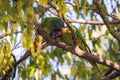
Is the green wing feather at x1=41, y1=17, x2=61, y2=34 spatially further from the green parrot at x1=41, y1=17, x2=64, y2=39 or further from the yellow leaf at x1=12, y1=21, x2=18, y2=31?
the yellow leaf at x1=12, y1=21, x2=18, y2=31

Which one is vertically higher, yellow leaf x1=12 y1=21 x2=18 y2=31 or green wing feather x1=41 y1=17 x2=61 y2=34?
yellow leaf x1=12 y1=21 x2=18 y2=31

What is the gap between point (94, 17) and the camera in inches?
126

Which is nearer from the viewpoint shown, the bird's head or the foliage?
the foliage

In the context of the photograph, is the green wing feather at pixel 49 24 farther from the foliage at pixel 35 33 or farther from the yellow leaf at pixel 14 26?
the yellow leaf at pixel 14 26

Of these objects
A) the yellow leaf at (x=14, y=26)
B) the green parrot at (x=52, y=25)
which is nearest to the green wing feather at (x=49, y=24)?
A: the green parrot at (x=52, y=25)

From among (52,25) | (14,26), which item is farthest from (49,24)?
(14,26)

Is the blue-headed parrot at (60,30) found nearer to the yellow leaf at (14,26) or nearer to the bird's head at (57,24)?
the bird's head at (57,24)

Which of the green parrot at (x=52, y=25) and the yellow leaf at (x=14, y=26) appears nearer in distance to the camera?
the yellow leaf at (x=14, y=26)

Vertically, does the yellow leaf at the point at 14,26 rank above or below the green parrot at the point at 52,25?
above

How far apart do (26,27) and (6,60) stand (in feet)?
2.89

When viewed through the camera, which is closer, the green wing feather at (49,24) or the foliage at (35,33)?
the foliage at (35,33)

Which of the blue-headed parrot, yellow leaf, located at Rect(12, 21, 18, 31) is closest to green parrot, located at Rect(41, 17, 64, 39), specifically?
the blue-headed parrot

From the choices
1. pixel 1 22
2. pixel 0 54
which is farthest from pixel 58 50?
pixel 1 22

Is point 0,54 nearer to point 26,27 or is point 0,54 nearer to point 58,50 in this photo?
point 26,27
